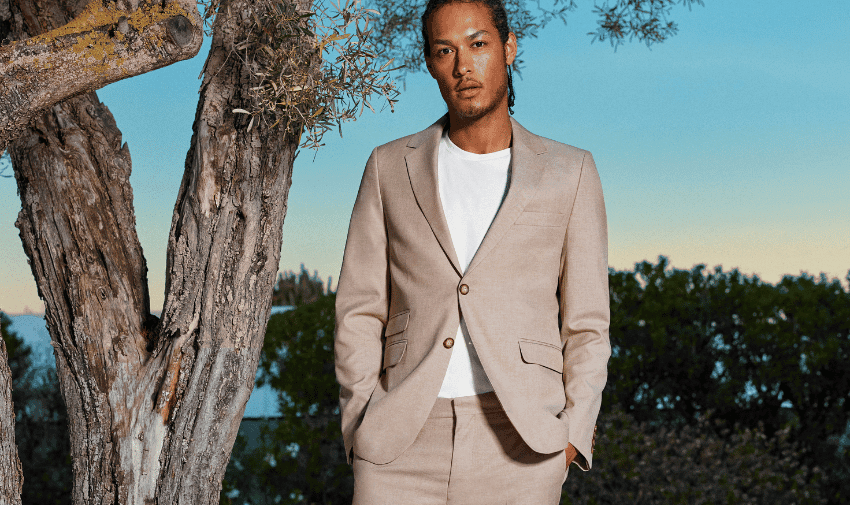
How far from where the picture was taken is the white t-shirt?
7.29ft

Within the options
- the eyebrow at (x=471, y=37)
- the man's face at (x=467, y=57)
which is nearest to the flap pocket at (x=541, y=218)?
the man's face at (x=467, y=57)

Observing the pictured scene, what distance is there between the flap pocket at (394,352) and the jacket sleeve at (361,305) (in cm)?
5

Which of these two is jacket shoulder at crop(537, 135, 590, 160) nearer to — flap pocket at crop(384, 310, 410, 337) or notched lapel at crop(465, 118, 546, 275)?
notched lapel at crop(465, 118, 546, 275)

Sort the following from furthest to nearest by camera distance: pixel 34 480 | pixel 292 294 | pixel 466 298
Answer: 1. pixel 292 294
2. pixel 34 480
3. pixel 466 298

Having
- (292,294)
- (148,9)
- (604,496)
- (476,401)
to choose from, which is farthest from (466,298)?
(292,294)

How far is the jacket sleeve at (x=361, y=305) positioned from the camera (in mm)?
2281

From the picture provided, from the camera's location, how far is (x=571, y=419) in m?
2.22

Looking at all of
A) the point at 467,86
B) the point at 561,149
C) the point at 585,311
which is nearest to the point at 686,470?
the point at 585,311

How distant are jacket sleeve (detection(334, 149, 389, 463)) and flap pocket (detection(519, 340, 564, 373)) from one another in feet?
1.52

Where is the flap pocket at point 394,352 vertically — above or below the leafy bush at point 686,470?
above

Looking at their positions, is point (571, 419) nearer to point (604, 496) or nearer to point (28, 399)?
point (604, 496)

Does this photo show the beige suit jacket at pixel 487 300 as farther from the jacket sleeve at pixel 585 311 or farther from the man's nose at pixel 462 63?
the man's nose at pixel 462 63

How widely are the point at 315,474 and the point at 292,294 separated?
1.77m

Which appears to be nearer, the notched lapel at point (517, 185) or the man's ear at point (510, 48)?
the notched lapel at point (517, 185)
